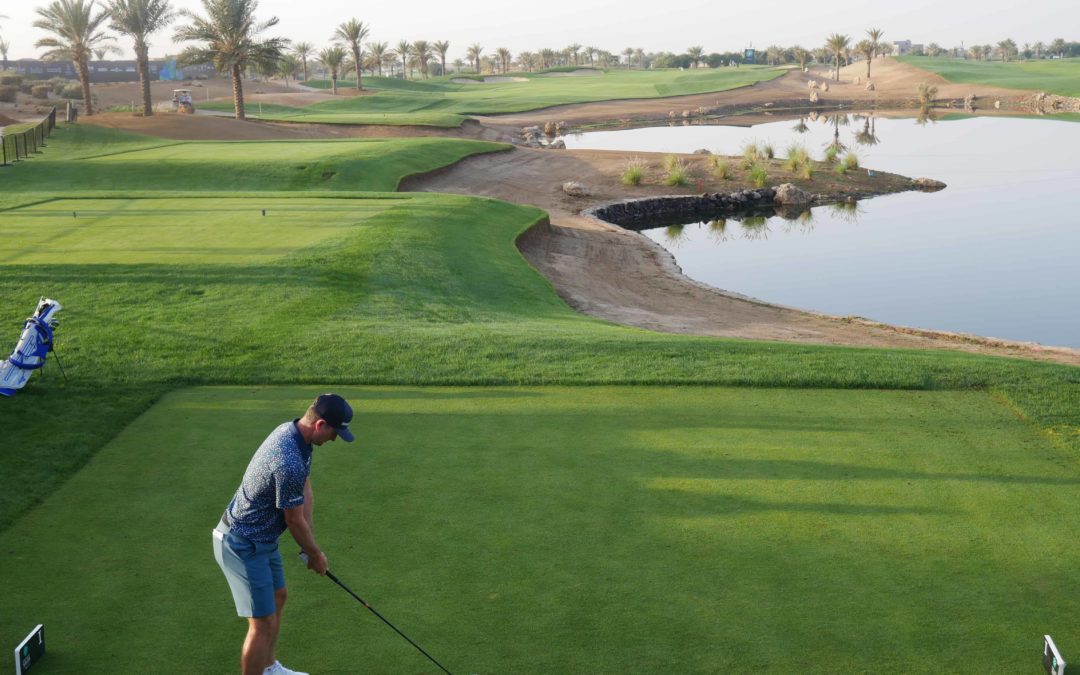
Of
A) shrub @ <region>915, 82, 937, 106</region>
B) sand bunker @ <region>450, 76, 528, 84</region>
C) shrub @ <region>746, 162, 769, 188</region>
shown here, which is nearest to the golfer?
shrub @ <region>746, 162, 769, 188</region>

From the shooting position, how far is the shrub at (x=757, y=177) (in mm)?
45562

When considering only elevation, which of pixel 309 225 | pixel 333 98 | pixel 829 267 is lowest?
pixel 829 267

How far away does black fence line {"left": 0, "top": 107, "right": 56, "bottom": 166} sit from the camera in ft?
125

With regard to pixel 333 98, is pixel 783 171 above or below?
below

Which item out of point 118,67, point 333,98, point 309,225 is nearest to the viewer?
point 309,225

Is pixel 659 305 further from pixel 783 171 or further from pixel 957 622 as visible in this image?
pixel 783 171

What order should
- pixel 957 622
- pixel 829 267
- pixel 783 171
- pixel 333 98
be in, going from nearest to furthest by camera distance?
1. pixel 957 622
2. pixel 829 267
3. pixel 783 171
4. pixel 333 98

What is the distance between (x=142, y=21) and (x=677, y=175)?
31.5 m

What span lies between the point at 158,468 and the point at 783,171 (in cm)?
4166

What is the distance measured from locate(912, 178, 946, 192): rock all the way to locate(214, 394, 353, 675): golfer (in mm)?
45304

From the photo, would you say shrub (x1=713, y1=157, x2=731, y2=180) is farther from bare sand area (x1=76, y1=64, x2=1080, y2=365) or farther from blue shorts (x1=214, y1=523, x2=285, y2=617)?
blue shorts (x1=214, y1=523, x2=285, y2=617)

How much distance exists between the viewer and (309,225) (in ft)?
76.6

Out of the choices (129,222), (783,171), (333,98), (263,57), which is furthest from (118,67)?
(129,222)

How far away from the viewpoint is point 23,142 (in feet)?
133
